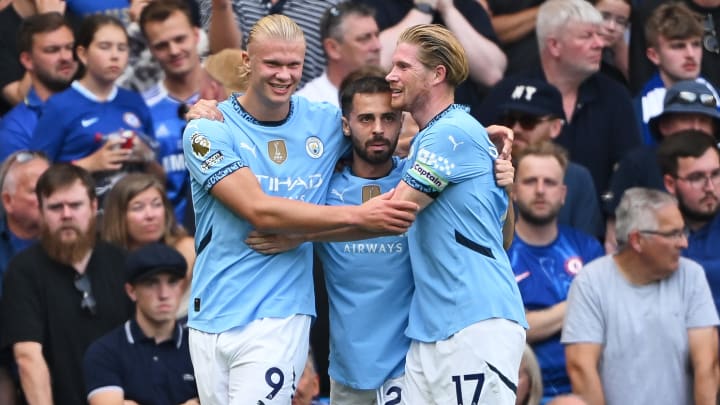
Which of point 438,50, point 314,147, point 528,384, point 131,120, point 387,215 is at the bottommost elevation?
point 528,384

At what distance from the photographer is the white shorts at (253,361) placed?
8594 mm

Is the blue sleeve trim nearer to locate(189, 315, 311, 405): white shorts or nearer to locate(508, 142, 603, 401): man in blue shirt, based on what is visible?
locate(189, 315, 311, 405): white shorts

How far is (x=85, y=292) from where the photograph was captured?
35.7 feet

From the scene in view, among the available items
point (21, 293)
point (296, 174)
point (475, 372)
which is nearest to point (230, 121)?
point (296, 174)

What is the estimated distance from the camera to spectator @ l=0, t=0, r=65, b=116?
13143 mm

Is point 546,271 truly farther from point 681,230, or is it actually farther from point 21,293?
point 21,293

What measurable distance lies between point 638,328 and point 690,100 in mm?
2356

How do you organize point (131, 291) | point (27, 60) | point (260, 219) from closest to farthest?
point (260, 219) → point (131, 291) → point (27, 60)

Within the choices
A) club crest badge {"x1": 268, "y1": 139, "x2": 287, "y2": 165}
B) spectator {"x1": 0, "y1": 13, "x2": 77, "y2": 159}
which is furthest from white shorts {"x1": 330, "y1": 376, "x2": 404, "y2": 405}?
spectator {"x1": 0, "y1": 13, "x2": 77, "y2": 159}

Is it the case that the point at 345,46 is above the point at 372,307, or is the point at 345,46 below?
above

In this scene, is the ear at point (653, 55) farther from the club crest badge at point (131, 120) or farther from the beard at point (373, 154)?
the beard at point (373, 154)

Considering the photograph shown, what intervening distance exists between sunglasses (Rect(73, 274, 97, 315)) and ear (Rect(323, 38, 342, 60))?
2.89m

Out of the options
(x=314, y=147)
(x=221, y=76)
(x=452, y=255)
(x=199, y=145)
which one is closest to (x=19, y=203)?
(x=221, y=76)

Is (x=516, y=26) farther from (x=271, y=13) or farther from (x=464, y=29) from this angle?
(x=271, y=13)
